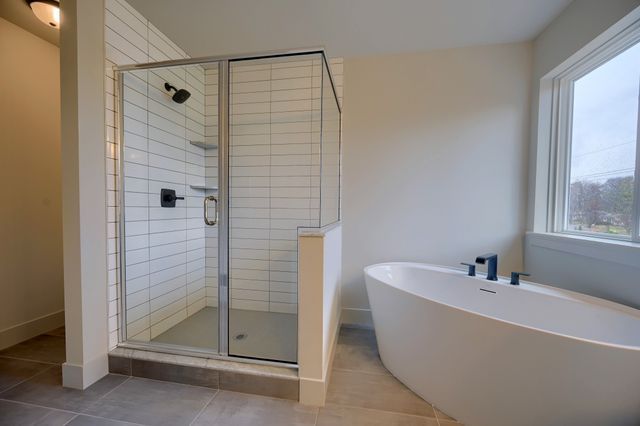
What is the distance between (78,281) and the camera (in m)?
1.47

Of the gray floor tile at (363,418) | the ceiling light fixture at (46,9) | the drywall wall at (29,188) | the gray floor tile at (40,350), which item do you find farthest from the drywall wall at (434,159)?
the drywall wall at (29,188)

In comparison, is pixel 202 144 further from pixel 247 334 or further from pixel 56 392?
pixel 56 392

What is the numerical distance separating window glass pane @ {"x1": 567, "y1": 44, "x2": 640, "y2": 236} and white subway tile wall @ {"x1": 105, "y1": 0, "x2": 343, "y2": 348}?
1.86 m

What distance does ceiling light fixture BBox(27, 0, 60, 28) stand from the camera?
166 centimetres

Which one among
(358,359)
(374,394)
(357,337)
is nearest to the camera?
(374,394)

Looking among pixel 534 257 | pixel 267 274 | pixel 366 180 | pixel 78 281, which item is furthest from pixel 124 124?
pixel 534 257

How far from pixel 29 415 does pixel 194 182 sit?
69.7 inches

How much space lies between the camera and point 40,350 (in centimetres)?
188

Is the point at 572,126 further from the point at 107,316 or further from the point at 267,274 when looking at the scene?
the point at 107,316

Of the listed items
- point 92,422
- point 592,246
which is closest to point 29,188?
point 92,422

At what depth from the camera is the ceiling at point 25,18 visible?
176cm

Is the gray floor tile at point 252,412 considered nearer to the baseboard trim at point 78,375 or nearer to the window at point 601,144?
the baseboard trim at point 78,375

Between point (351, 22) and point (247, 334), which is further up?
point (351, 22)

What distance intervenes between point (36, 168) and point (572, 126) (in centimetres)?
435
